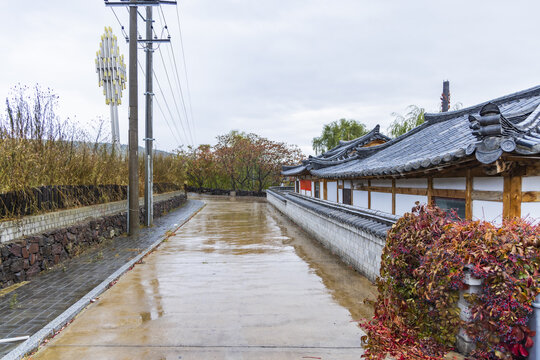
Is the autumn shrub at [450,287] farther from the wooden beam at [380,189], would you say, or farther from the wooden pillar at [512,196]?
the wooden beam at [380,189]

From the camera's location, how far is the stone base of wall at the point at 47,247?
6139 millimetres

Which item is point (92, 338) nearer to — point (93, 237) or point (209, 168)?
point (93, 237)

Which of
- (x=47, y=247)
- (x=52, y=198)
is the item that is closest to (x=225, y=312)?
A: (x=47, y=247)

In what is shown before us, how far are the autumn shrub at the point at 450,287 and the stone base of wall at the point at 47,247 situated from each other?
632 centimetres

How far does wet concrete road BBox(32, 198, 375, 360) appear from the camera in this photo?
399cm

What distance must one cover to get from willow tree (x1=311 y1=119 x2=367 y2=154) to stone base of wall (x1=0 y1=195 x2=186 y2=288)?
33.8 m

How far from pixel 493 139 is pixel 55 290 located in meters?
7.28

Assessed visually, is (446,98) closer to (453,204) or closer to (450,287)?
(453,204)

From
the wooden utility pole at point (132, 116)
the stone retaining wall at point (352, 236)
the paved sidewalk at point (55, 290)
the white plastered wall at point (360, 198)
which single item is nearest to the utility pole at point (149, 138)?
the wooden utility pole at point (132, 116)

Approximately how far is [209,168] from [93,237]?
34.8 metres

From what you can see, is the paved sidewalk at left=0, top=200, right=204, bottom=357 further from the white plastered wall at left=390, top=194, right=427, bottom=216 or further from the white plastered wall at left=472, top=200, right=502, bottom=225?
the white plastered wall at left=390, top=194, right=427, bottom=216

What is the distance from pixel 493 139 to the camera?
4.13 metres

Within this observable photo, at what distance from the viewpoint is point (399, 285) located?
3.99m

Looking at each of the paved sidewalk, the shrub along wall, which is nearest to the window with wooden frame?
the paved sidewalk
